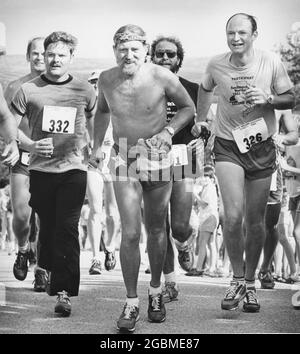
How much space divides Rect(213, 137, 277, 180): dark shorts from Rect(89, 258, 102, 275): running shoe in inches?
67.4

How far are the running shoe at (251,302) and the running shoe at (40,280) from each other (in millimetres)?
1348

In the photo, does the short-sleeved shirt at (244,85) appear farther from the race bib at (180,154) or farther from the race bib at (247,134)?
the race bib at (180,154)

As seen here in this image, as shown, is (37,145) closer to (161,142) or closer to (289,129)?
(161,142)

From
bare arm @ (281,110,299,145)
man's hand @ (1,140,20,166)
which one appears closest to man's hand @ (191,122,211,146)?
bare arm @ (281,110,299,145)

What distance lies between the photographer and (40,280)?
7.20 m

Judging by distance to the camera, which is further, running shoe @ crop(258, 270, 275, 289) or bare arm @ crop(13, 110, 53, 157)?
running shoe @ crop(258, 270, 275, 289)

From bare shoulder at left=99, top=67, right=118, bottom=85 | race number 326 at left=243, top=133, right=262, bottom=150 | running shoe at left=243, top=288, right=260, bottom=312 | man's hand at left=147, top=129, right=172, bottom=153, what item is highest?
bare shoulder at left=99, top=67, right=118, bottom=85

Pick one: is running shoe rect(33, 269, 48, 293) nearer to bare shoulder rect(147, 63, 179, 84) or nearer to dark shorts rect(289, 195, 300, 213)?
bare shoulder rect(147, 63, 179, 84)

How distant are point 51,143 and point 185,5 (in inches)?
47.7

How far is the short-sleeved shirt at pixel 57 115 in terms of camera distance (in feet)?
22.2

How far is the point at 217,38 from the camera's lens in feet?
22.4

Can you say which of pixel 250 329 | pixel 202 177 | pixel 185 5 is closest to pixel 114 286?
pixel 202 177

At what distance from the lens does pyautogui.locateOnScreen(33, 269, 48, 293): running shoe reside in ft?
23.5
